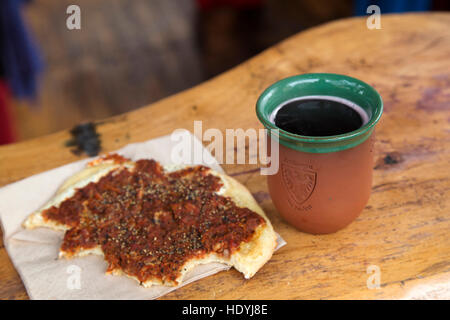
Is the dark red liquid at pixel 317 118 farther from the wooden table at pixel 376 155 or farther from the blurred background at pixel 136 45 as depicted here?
the blurred background at pixel 136 45

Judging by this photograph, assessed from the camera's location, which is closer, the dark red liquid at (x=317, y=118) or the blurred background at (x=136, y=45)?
the dark red liquid at (x=317, y=118)

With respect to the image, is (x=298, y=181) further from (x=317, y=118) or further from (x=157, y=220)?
(x=157, y=220)

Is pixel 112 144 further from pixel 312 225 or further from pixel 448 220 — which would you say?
pixel 448 220

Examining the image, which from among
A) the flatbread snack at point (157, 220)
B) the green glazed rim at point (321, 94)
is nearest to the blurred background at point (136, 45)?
the flatbread snack at point (157, 220)

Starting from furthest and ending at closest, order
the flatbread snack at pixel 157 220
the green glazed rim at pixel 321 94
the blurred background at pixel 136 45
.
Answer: the blurred background at pixel 136 45 < the flatbread snack at pixel 157 220 < the green glazed rim at pixel 321 94

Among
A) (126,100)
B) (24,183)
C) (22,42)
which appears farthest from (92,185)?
(126,100)

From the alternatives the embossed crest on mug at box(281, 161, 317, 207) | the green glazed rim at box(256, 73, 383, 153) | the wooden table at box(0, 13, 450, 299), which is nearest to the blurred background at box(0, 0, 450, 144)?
the wooden table at box(0, 13, 450, 299)
